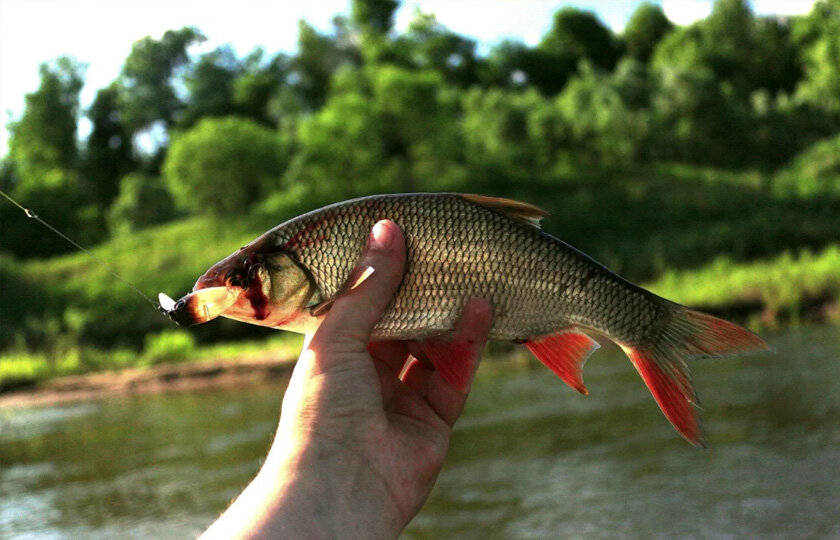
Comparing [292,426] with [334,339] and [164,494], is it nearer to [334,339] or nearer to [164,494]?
[334,339]

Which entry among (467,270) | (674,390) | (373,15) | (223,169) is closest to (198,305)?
(467,270)

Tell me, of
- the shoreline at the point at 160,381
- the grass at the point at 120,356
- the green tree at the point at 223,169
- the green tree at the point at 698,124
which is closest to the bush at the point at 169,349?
the grass at the point at 120,356

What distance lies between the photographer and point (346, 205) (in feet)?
6.83

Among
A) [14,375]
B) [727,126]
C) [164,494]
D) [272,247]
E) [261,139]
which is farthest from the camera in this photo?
[727,126]

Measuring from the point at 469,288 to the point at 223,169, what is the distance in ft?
83.6

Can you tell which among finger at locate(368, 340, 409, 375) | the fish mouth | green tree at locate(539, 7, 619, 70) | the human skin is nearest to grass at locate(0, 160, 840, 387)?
finger at locate(368, 340, 409, 375)

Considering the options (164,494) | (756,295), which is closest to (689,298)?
(756,295)

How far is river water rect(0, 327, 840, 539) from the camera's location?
6.21 meters

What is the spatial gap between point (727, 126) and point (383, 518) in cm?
3391

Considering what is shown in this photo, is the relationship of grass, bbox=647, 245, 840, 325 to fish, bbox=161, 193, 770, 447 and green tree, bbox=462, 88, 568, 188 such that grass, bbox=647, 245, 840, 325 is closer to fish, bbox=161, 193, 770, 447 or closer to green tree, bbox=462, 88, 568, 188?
fish, bbox=161, 193, 770, 447

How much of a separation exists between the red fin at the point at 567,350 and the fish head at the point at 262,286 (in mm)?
535

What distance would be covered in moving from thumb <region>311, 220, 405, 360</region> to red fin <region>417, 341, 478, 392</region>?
0.58 ft

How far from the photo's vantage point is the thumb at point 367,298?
1958 mm

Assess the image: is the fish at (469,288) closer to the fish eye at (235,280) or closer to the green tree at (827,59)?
the fish eye at (235,280)
